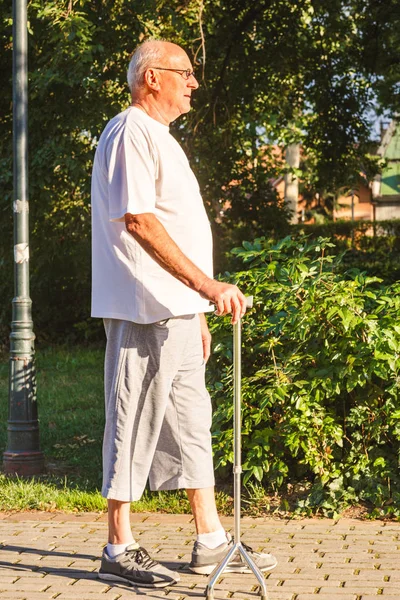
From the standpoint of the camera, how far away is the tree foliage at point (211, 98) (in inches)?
496

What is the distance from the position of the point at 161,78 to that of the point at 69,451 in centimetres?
411

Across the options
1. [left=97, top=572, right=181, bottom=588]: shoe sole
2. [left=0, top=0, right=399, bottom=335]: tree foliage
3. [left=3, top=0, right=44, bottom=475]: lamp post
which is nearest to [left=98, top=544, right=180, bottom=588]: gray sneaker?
[left=97, top=572, right=181, bottom=588]: shoe sole

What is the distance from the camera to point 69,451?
25.6ft

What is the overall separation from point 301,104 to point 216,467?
14381 mm

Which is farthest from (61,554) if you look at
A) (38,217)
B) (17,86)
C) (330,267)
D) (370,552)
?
(38,217)

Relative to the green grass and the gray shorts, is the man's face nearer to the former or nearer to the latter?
the gray shorts

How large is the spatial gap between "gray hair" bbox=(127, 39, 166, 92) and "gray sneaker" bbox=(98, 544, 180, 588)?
1.98 m

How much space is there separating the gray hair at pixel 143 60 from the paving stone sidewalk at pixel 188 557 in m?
2.12

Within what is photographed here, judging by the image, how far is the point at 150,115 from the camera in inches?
172

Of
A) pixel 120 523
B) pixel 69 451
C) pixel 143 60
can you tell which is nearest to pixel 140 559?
pixel 120 523

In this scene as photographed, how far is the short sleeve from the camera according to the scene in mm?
4059

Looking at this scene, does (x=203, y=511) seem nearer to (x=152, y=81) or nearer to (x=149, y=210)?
(x=149, y=210)

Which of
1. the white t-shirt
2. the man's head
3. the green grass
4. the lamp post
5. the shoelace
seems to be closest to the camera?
the white t-shirt

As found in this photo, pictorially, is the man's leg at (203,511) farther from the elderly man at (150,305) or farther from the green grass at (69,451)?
the green grass at (69,451)
